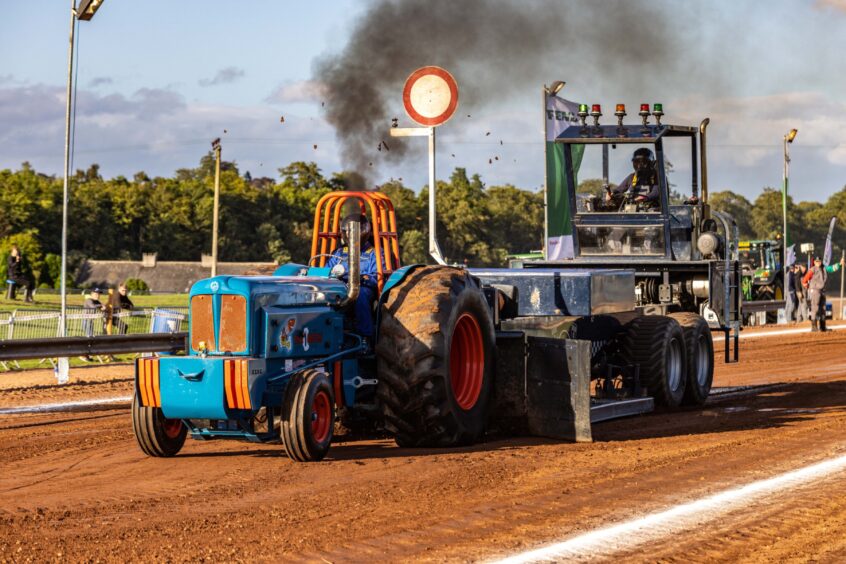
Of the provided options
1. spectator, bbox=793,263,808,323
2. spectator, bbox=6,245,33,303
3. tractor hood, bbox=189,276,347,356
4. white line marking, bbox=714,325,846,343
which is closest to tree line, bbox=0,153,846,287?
spectator, bbox=6,245,33,303

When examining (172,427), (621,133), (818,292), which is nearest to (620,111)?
(621,133)

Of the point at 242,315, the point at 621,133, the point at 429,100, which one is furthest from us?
the point at 621,133

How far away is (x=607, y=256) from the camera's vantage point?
1641cm

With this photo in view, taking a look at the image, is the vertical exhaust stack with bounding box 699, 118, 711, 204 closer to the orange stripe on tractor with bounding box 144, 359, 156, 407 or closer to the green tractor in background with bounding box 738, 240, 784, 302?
the orange stripe on tractor with bounding box 144, 359, 156, 407

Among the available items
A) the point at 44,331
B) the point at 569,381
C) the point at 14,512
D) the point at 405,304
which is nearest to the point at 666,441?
the point at 569,381

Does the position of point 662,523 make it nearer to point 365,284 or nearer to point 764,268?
point 365,284

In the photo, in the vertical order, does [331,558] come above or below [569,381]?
below

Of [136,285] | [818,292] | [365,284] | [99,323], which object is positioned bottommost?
[99,323]

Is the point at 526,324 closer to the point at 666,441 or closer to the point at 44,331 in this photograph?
the point at 666,441

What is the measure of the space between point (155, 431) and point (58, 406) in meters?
5.77

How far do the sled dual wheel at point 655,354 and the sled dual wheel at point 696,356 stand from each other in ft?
1.21

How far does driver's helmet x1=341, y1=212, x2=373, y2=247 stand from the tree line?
41308 millimetres

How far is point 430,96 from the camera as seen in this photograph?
41.9 feet

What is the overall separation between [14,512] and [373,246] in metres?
4.27
